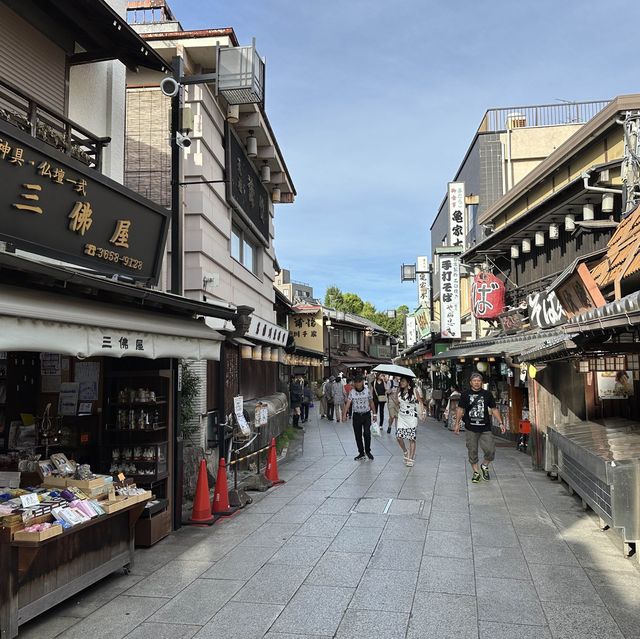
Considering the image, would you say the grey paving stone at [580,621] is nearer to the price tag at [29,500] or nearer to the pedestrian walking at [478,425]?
the price tag at [29,500]

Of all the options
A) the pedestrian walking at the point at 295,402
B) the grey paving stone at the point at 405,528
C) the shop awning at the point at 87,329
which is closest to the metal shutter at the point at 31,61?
the shop awning at the point at 87,329

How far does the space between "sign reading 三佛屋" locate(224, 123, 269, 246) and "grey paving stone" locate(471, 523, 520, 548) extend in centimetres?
880

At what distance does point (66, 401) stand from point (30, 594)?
3400mm

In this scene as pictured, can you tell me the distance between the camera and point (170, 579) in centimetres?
626

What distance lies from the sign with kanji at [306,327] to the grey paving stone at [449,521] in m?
28.9

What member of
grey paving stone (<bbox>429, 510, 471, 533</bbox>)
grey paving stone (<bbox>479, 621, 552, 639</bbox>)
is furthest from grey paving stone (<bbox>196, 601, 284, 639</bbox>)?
grey paving stone (<bbox>429, 510, 471, 533</bbox>)

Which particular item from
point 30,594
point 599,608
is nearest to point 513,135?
point 599,608

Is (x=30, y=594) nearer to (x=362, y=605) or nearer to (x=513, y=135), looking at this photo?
(x=362, y=605)

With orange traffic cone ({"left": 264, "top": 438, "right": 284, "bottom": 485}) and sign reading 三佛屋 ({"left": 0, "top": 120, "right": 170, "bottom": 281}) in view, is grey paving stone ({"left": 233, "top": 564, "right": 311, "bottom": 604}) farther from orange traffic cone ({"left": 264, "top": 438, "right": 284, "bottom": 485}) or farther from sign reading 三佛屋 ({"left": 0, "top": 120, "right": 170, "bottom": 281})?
orange traffic cone ({"left": 264, "top": 438, "right": 284, "bottom": 485})

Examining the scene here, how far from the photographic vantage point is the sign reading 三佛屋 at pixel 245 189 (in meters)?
15.2

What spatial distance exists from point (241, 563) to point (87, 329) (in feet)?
10.3

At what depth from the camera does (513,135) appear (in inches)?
984

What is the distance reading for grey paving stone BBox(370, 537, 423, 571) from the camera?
6488mm

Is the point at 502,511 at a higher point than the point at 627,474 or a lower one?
lower
